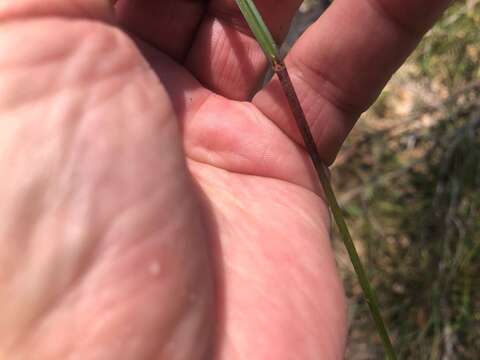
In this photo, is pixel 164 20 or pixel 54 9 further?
pixel 164 20

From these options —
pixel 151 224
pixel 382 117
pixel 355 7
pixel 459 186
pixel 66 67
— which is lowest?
pixel 382 117

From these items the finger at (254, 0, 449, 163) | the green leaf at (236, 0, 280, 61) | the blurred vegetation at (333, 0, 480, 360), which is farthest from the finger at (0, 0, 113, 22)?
the blurred vegetation at (333, 0, 480, 360)

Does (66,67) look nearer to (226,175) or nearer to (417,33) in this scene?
(226,175)

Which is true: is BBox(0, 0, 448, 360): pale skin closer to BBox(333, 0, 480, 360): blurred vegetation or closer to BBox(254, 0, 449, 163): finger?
BBox(254, 0, 449, 163): finger

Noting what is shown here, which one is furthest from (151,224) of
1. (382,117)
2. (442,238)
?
(382,117)

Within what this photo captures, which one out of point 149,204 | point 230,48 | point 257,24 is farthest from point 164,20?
point 149,204

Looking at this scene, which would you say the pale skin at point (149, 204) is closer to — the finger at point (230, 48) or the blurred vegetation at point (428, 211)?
the finger at point (230, 48)

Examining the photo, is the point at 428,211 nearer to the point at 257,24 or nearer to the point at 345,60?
the point at 345,60
